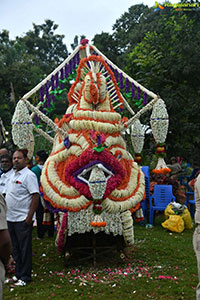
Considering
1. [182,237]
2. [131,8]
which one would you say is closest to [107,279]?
[182,237]

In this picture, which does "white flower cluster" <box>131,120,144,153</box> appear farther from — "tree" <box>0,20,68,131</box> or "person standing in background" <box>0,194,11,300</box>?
"tree" <box>0,20,68,131</box>

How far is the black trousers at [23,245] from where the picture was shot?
4320 millimetres

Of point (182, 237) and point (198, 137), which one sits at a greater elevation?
point (198, 137)

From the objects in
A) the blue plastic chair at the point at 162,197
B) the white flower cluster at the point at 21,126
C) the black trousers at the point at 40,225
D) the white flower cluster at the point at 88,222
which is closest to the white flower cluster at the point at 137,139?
the blue plastic chair at the point at 162,197

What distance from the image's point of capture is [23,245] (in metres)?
4.34

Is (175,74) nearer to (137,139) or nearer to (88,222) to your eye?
(137,139)

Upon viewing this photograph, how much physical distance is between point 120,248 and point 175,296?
4.87 ft

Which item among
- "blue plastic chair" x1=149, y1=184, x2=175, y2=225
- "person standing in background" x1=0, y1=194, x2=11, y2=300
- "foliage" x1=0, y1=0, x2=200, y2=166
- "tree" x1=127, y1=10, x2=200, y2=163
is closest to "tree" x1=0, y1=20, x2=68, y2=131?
"foliage" x1=0, y1=0, x2=200, y2=166

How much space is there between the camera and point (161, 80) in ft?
45.6

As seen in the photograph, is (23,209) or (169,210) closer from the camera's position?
(23,209)

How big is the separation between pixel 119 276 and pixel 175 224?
3.48m

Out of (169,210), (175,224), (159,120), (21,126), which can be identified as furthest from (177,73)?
(21,126)

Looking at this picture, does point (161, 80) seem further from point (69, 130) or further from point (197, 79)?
point (69, 130)

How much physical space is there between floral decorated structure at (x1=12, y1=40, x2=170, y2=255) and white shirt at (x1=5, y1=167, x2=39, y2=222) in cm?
64
